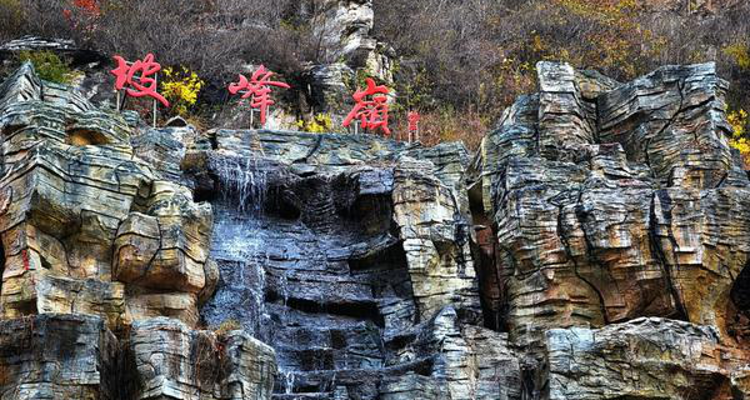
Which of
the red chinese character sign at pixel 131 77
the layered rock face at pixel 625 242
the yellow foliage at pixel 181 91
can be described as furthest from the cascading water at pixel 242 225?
the yellow foliage at pixel 181 91

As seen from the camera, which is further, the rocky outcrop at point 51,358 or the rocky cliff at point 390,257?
the rocky cliff at point 390,257

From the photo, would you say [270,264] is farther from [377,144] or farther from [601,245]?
[601,245]

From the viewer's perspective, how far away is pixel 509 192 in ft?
62.1

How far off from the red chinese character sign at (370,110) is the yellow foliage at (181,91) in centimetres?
395

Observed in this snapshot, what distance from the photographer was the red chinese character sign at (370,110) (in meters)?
23.8

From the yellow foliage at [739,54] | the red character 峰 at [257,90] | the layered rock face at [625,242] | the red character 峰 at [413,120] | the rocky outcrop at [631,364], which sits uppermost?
the yellow foliage at [739,54]

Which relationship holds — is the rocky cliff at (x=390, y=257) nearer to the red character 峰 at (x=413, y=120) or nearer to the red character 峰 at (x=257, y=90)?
the red character 峰 at (x=257, y=90)

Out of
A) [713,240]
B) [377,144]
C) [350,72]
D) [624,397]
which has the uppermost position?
[350,72]

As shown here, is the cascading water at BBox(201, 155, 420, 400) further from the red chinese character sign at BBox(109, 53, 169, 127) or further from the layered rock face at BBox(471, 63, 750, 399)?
the red chinese character sign at BBox(109, 53, 169, 127)

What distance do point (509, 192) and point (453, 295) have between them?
1813 millimetres

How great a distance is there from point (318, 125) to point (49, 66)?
215 inches

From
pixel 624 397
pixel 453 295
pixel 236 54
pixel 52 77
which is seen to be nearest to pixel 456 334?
pixel 453 295

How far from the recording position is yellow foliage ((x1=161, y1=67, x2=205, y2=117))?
26.3 metres

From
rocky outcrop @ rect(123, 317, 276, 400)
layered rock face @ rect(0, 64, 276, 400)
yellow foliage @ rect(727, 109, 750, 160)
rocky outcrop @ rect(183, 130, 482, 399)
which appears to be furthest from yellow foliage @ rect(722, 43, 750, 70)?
rocky outcrop @ rect(123, 317, 276, 400)
